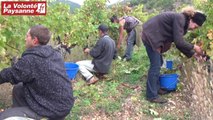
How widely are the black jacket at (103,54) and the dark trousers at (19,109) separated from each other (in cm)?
348

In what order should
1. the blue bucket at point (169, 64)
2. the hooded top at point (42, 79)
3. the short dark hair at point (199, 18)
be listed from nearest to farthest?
the hooded top at point (42, 79), the short dark hair at point (199, 18), the blue bucket at point (169, 64)

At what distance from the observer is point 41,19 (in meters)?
6.28

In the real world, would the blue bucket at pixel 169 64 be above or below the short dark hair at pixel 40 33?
below

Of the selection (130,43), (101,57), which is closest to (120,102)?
(101,57)

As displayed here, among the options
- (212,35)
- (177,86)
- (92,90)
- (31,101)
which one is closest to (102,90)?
(92,90)

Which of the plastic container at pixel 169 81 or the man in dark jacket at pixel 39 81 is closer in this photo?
the man in dark jacket at pixel 39 81

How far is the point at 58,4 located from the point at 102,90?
92.1 inches

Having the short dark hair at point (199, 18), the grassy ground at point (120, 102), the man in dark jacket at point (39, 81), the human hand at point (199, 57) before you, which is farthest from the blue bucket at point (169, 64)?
the man in dark jacket at point (39, 81)

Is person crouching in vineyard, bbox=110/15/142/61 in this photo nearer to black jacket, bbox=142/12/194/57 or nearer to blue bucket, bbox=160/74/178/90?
blue bucket, bbox=160/74/178/90

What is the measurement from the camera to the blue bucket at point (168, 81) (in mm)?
6723

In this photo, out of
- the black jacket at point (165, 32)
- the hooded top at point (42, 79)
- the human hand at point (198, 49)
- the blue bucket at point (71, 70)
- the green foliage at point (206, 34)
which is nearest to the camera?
the hooded top at point (42, 79)

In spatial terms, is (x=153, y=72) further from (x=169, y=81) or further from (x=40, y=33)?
(x=40, y=33)

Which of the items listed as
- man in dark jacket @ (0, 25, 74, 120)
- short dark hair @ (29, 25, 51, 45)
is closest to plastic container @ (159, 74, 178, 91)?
man in dark jacket @ (0, 25, 74, 120)

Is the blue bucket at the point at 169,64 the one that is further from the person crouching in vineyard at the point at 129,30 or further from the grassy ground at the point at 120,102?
the person crouching in vineyard at the point at 129,30
